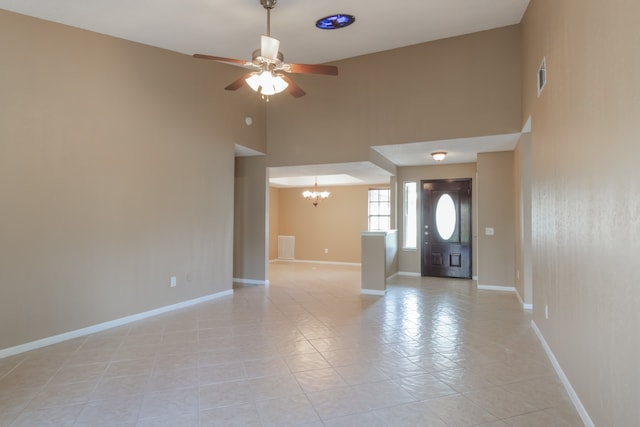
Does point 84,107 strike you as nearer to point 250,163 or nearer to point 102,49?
point 102,49

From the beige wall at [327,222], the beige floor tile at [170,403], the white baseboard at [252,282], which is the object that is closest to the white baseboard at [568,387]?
the beige floor tile at [170,403]

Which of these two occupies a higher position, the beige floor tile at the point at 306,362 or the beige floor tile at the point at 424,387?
the beige floor tile at the point at 306,362

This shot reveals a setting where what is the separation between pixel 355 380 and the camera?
2807mm

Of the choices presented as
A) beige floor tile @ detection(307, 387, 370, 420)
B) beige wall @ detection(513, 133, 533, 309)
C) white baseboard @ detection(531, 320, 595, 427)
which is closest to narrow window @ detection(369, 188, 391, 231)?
beige wall @ detection(513, 133, 533, 309)

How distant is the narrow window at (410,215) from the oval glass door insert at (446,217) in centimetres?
49

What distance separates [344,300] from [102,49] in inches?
180

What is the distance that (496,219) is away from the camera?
634 cm

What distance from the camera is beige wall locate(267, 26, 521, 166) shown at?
5.06m

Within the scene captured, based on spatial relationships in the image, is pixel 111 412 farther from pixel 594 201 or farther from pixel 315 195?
pixel 315 195

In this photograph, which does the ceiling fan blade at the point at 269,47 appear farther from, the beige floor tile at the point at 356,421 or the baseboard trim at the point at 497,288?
the baseboard trim at the point at 497,288

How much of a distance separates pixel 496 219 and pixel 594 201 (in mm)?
4531

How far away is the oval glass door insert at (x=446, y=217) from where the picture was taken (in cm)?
770

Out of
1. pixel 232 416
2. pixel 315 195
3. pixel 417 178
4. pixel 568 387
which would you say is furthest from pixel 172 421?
pixel 315 195

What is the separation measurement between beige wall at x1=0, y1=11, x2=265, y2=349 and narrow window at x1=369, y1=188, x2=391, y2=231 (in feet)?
17.3
